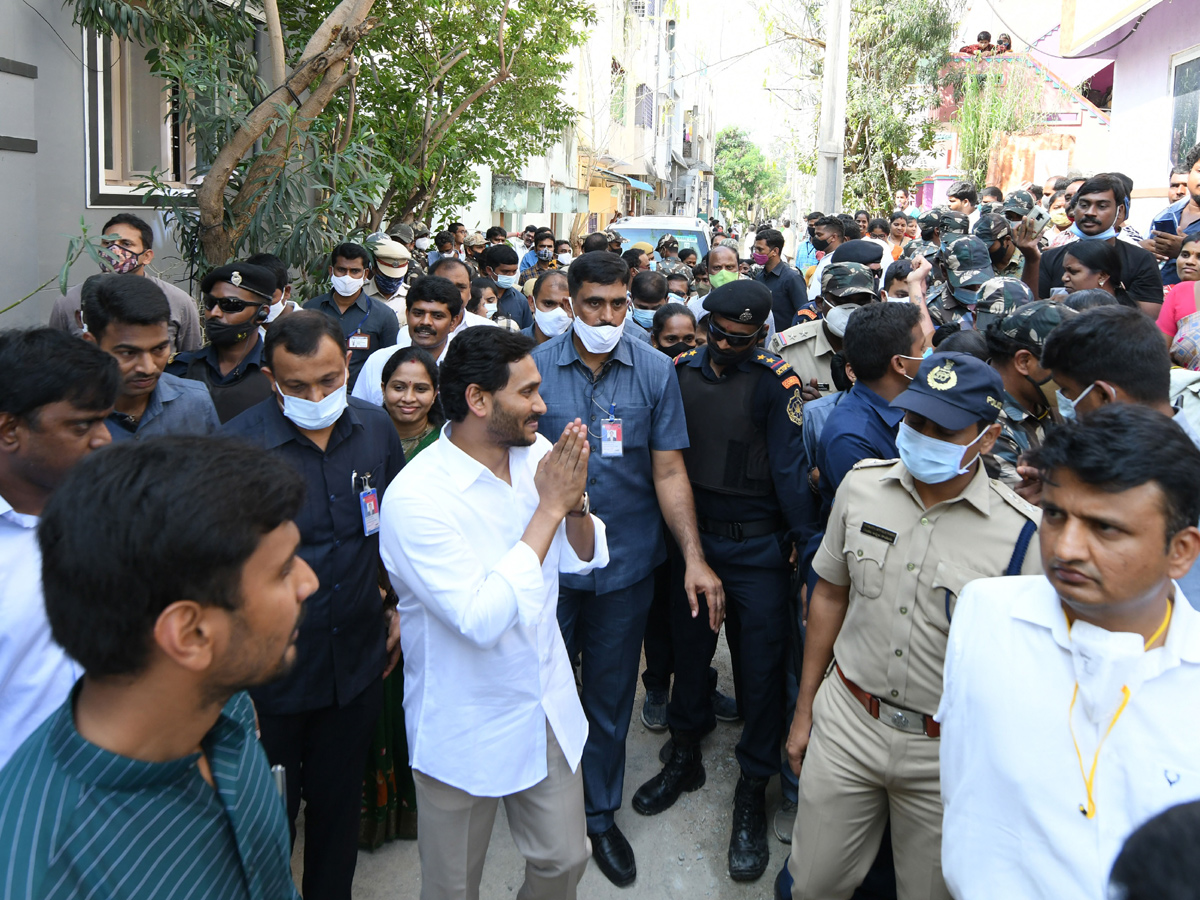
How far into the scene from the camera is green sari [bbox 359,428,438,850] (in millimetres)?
3715

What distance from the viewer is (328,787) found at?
3.09m

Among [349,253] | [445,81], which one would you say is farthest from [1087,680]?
[445,81]

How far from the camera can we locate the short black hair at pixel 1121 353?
2625mm

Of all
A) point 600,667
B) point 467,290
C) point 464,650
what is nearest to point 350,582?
point 464,650

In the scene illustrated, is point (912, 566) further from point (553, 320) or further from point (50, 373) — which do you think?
point (553, 320)

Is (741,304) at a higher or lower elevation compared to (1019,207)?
lower

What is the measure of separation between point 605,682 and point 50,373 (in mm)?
2270

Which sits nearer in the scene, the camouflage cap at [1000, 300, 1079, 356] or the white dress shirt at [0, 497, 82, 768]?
the white dress shirt at [0, 497, 82, 768]

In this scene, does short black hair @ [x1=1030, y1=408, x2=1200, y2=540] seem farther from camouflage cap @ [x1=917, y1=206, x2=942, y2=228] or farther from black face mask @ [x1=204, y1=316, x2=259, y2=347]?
camouflage cap @ [x1=917, y1=206, x2=942, y2=228]

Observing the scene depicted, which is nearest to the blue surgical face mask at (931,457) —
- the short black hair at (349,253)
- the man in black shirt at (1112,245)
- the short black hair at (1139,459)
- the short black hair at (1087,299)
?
the short black hair at (1139,459)

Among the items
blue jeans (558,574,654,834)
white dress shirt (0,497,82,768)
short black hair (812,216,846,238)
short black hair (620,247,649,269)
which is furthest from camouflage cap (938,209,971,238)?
white dress shirt (0,497,82,768)

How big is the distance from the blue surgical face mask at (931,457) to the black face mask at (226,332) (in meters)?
3.10

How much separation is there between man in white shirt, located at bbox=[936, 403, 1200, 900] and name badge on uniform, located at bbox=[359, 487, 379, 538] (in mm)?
1935

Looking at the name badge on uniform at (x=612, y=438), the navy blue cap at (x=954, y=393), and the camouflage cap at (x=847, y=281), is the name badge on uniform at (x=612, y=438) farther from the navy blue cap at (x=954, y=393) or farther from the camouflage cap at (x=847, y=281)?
the camouflage cap at (x=847, y=281)
